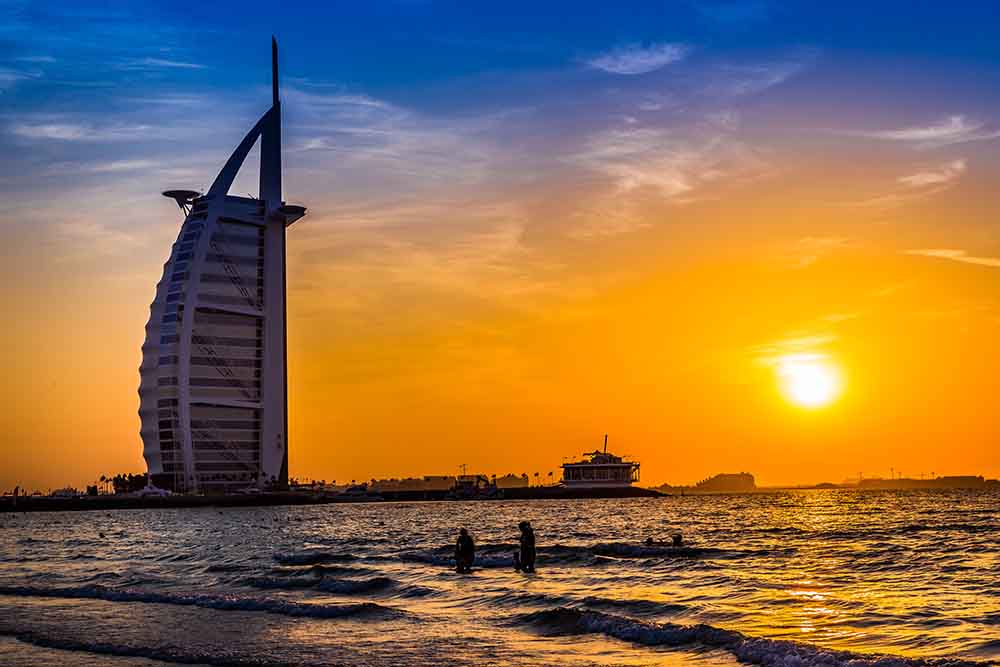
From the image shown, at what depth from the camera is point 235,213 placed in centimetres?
16538

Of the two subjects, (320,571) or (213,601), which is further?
(320,571)

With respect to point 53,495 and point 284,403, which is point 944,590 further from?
point 53,495

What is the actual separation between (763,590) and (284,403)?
143 meters

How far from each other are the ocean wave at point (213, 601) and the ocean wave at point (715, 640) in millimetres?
4944

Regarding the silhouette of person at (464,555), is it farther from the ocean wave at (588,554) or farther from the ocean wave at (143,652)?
the ocean wave at (143,652)

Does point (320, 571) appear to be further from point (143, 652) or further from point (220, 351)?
point (220, 351)

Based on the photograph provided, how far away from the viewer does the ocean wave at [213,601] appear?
30969mm

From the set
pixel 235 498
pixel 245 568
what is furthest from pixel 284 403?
pixel 245 568

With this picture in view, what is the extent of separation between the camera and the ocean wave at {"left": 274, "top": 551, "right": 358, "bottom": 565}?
50094 millimetres

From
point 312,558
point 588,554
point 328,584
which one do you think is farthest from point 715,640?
point 312,558

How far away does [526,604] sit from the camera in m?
31.6

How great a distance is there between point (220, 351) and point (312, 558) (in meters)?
116

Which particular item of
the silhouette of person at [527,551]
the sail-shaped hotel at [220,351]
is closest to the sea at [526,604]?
the silhouette of person at [527,551]

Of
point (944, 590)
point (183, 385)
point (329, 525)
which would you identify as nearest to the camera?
point (944, 590)
